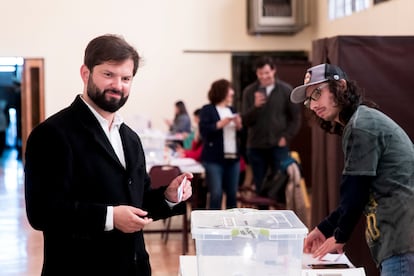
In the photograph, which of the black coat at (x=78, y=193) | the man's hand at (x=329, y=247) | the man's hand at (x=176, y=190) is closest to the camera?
the black coat at (x=78, y=193)

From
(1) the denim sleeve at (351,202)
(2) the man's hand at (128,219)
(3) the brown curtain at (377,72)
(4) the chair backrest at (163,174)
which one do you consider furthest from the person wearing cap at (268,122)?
(2) the man's hand at (128,219)

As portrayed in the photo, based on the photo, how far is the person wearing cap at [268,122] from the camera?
605 cm

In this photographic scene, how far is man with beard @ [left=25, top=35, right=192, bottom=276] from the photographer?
1.93 meters

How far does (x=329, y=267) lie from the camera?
2533 millimetres

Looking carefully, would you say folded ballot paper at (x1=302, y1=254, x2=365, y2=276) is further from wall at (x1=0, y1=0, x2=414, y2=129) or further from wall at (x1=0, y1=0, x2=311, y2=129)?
wall at (x1=0, y1=0, x2=311, y2=129)

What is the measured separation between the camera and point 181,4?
9969 millimetres

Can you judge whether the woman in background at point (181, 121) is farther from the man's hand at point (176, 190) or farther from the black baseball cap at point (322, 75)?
the man's hand at point (176, 190)

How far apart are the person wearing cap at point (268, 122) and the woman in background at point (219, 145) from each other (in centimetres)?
26

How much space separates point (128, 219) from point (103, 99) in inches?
15.0

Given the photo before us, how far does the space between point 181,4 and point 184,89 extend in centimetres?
128

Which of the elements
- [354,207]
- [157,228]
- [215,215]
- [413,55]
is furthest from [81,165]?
[157,228]

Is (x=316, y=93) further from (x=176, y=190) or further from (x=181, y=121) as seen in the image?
(x=181, y=121)

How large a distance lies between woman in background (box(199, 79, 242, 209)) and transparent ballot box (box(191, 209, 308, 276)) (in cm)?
371

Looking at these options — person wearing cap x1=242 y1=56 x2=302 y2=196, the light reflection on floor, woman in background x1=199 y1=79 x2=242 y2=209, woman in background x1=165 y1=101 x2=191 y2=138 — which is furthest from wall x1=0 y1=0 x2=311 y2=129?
woman in background x1=199 y1=79 x2=242 y2=209
